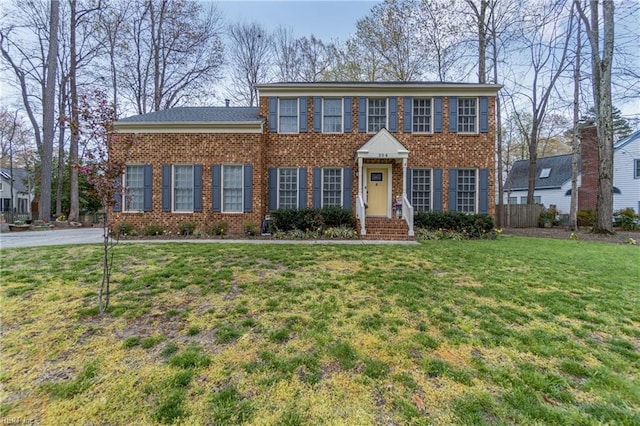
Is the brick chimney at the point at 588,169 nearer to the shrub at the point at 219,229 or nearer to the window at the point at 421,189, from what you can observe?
the window at the point at 421,189

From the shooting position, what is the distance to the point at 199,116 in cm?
1229

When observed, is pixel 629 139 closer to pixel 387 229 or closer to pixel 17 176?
pixel 387 229

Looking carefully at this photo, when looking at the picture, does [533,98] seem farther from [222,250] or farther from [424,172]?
[222,250]

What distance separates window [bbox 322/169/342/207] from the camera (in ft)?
40.8

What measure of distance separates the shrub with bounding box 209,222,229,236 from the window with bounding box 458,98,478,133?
10.8 m

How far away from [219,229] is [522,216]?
17.9 m

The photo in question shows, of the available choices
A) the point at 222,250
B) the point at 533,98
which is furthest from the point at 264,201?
the point at 533,98

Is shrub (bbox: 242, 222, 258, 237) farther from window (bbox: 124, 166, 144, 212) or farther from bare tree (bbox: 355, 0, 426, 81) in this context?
bare tree (bbox: 355, 0, 426, 81)

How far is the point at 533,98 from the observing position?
18203 mm

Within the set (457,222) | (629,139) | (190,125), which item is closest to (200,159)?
(190,125)

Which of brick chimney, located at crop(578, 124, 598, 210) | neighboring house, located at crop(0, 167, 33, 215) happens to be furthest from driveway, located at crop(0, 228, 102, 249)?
brick chimney, located at crop(578, 124, 598, 210)

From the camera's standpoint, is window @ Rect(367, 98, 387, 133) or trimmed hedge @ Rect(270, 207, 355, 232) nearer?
trimmed hedge @ Rect(270, 207, 355, 232)

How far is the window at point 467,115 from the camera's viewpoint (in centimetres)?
1239

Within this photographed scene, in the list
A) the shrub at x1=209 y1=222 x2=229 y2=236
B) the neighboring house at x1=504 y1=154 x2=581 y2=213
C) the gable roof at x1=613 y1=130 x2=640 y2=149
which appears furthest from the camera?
the neighboring house at x1=504 y1=154 x2=581 y2=213
